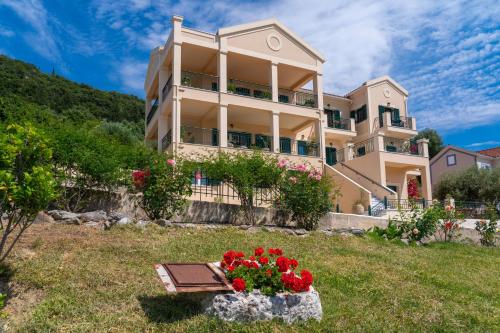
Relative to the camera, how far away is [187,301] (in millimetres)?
6441

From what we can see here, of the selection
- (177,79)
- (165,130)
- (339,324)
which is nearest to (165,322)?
(339,324)

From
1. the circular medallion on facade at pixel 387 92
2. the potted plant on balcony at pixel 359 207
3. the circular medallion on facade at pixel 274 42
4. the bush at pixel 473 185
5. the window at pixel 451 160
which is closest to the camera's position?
the potted plant on balcony at pixel 359 207

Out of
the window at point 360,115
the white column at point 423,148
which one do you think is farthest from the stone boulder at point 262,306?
the window at point 360,115

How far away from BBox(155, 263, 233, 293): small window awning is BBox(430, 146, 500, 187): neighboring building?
36893mm

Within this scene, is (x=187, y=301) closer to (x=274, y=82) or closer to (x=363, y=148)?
(x=274, y=82)

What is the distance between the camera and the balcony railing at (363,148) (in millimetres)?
26981

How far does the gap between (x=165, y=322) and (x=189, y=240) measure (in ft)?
16.0

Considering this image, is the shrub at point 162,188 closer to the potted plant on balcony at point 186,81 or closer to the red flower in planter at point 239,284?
the red flower in planter at point 239,284

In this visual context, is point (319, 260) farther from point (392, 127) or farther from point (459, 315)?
point (392, 127)

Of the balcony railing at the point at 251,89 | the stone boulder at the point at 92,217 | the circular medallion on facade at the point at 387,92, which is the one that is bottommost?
the stone boulder at the point at 92,217

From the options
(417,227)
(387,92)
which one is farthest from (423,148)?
(417,227)

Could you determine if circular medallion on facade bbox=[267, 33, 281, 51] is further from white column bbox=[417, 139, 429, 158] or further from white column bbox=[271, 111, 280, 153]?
white column bbox=[417, 139, 429, 158]

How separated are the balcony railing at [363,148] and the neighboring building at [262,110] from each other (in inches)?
2.6

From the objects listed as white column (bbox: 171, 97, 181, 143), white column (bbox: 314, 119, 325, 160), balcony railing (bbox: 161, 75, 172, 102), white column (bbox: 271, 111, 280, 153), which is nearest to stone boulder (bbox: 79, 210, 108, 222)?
white column (bbox: 171, 97, 181, 143)
